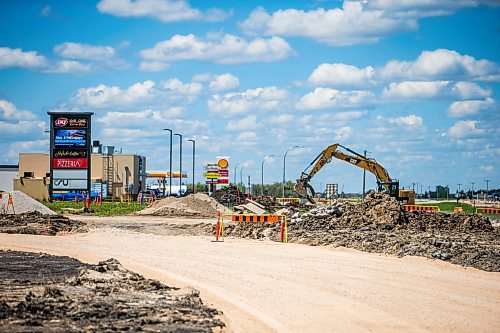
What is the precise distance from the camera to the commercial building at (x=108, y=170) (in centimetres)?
11469

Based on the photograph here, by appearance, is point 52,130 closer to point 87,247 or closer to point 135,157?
point 135,157

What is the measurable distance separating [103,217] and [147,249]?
91.2 feet

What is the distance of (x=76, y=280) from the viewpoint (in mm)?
17984

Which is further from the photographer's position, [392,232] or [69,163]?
[69,163]

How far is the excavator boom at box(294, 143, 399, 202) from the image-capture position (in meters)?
58.9

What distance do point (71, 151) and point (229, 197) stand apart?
1690 centimetres

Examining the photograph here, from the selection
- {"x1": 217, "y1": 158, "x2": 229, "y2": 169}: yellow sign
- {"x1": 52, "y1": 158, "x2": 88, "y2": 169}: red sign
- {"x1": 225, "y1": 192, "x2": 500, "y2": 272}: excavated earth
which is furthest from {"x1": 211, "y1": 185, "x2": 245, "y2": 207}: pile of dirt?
{"x1": 225, "y1": 192, "x2": 500, "y2": 272}: excavated earth

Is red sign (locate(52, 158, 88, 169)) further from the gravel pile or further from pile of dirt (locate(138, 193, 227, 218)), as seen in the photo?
the gravel pile

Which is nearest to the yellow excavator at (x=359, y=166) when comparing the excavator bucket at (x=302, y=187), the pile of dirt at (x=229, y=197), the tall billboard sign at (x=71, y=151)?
the excavator bucket at (x=302, y=187)

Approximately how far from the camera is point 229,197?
81562mm

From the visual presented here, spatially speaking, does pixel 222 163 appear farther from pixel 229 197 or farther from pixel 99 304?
pixel 99 304

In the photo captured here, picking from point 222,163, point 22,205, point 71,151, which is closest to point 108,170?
point 222,163

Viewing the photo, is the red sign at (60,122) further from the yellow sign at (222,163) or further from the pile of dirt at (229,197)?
the yellow sign at (222,163)

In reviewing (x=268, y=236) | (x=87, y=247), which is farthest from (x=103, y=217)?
(x=87, y=247)
